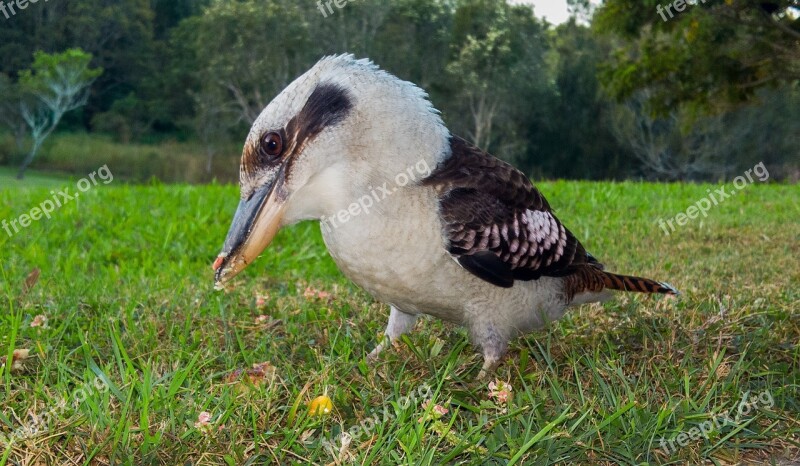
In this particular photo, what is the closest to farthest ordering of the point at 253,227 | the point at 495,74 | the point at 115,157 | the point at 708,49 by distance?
the point at 253,227
the point at 708,49
the point at 115,157
the point at 495,74

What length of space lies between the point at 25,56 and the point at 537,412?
107 ft

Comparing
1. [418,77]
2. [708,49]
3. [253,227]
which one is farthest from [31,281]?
[418,77]

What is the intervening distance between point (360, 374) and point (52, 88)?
34237mm

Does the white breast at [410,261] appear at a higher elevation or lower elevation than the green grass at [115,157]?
higher

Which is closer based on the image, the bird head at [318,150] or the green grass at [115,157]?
the bird head at [318,150]

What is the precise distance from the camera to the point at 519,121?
4394 centimetres

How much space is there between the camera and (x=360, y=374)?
3.70m

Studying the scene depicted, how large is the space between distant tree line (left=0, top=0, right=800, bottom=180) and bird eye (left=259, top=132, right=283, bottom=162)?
A: 30711mm

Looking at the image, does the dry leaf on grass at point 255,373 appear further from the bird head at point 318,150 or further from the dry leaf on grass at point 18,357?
the dry leaf on grass at point 18,357

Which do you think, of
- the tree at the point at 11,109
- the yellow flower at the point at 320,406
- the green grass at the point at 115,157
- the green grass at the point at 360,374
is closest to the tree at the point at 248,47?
the green grass at the point at 115,157

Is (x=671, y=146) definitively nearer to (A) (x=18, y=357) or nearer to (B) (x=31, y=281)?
(B) (x=31, y=281)

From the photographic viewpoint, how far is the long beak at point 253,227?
3.27 meters

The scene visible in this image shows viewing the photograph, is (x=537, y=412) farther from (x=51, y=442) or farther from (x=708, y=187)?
(x=708, y=187)

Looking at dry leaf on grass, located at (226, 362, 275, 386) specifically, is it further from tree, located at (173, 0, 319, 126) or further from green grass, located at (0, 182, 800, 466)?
tree, located at (173, 0, 319, 126)
